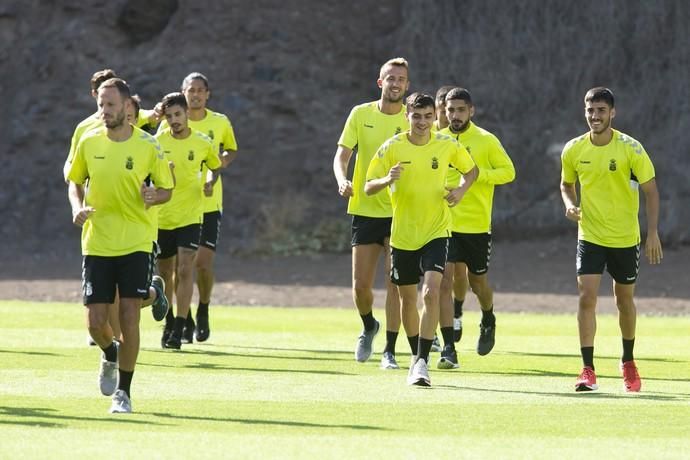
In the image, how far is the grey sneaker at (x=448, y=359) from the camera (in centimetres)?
1458

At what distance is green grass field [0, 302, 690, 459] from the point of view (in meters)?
9.36

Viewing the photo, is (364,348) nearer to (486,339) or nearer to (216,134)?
(486,339)

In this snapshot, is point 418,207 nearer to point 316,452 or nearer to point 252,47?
point 316,452

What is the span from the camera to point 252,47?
35.2m

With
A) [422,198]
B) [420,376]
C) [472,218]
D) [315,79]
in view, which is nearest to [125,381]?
[420,376]

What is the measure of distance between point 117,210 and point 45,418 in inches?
61.3

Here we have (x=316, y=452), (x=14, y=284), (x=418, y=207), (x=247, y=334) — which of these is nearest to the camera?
(x=316, y=452)

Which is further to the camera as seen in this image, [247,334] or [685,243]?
[685,243]

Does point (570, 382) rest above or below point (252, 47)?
below

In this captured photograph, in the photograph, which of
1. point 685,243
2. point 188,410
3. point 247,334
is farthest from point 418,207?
point 685,243

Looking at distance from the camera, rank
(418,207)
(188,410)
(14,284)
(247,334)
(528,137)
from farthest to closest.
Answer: (528,137)
(14,284)
(247,334)
(418,207)
(188,410)

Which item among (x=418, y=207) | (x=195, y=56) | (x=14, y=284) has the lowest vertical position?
(x=14, y=284)

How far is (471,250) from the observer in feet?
50.5

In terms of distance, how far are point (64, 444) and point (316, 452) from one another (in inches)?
56.5
